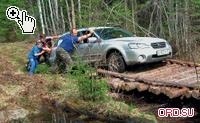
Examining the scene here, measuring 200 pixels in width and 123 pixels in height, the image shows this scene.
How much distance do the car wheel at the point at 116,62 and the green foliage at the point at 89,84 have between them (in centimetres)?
197

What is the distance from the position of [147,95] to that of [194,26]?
8.75m

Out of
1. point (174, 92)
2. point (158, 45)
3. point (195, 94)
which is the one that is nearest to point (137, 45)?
point (158, 45)

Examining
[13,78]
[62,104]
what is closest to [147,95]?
[62,104]

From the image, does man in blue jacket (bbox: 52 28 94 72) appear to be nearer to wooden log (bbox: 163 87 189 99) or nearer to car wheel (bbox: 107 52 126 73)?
car wheel (bbox: 107 52 126 73)

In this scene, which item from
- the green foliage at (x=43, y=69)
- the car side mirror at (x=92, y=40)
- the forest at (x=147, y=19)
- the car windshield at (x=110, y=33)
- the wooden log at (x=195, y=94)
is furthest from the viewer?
the green foliage at (x=43, y=69)

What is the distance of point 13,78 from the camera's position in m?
12.7

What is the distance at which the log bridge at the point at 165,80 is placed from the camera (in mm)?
9398

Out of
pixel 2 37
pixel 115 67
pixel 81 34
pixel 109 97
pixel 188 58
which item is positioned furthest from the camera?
pixel 2 37

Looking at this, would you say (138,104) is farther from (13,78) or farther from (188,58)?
(188,58)

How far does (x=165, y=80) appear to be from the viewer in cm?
1043

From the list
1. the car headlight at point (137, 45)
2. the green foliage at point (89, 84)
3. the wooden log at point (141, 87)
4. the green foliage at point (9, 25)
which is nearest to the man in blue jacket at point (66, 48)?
the car headlight at point (137, 45)

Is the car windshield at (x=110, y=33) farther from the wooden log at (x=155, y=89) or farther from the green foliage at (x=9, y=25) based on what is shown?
the green foliage at (x=9, y=25)

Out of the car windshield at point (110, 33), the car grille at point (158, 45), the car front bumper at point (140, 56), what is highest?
the car windshield at point (110, 33)

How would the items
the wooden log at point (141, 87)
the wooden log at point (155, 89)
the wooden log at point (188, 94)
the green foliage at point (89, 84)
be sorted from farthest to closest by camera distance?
the wooden log at point (141, 87) → the green foliage at point (89, 84) → the wooden log at point (155, 89) → the wooden log at point (188, 94)
